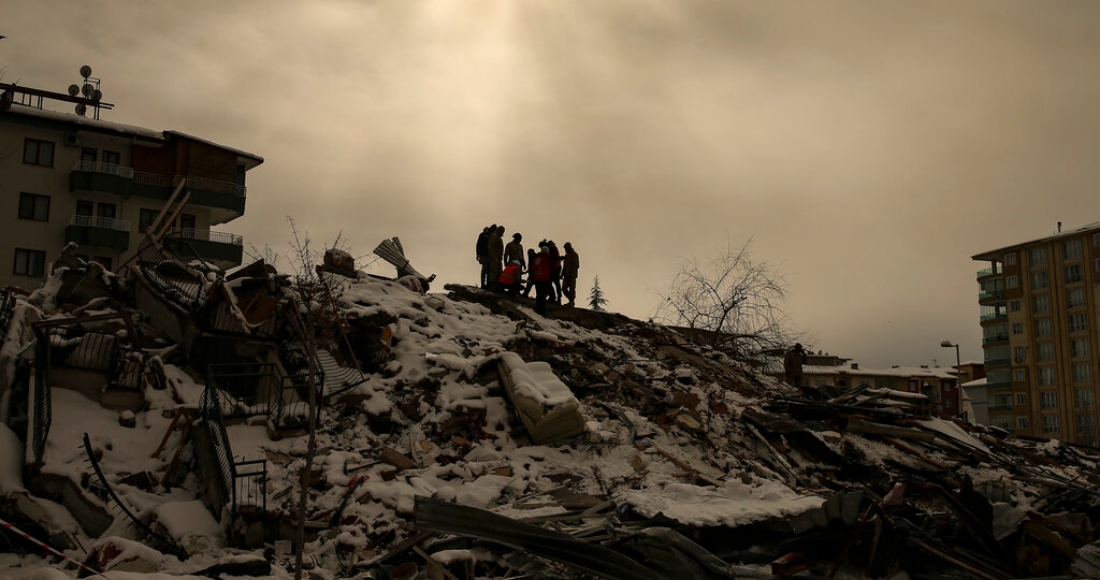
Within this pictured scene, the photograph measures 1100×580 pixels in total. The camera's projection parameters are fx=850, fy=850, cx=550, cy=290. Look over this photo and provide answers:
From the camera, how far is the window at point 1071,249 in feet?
190

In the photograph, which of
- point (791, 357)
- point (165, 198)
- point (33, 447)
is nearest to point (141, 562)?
point (33, 447)

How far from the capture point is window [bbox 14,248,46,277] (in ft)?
108

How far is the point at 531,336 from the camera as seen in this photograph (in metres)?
15.6

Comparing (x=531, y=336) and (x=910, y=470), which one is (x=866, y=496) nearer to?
(x=910, y=470)

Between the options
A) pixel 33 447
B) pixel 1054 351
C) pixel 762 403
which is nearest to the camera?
pixel 33 447

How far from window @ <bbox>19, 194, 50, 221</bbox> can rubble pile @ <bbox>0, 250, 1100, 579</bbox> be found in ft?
74.5

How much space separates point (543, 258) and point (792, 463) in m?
7.32

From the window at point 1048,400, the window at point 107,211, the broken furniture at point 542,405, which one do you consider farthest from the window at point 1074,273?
the window at point 107,211

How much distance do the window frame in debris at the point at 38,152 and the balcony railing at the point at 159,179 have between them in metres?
1.11

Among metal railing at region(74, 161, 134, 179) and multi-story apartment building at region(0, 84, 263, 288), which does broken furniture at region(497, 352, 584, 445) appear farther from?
metal railing at region(74, 161, 134, 179)

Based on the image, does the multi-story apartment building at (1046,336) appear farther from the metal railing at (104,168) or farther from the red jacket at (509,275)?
the metal railing at (104,168)

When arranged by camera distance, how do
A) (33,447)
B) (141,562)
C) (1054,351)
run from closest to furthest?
1. (141,562)
2. (33,447)
3. (1054,351)

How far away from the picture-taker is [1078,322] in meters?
58.3

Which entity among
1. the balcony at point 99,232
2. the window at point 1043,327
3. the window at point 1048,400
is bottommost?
the window at point 1048,400
